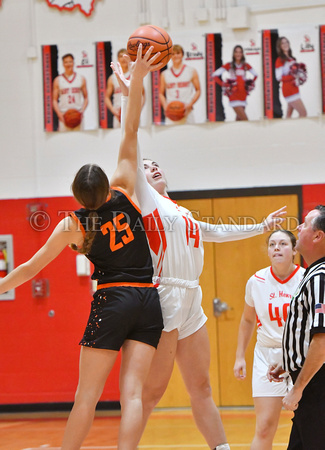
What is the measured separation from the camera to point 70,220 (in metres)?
3.52

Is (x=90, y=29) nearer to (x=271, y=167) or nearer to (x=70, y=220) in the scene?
(x=271, y=167)

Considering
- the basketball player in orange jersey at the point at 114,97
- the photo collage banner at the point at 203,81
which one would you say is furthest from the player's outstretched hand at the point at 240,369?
the basketball player in orange jersey at the point at 114,97

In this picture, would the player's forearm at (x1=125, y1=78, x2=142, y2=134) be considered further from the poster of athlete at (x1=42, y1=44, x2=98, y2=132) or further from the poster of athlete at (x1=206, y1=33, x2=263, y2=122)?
the poster of athlete at (x1=42, y1=44, x2=98, y2=132)

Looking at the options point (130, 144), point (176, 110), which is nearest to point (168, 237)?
point (130, 144)

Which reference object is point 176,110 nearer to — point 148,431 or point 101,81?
point 101,81

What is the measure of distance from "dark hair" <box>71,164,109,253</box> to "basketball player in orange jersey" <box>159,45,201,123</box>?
5439mm

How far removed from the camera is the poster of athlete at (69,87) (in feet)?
29.4

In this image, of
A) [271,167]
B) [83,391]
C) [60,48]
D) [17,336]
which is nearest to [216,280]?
[271,167]

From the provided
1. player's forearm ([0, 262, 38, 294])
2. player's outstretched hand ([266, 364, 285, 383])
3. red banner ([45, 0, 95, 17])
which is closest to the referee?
player's outstretched hand ([266, 364, 285, 383])

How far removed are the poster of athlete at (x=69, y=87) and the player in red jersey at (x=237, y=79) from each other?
186 centimetres

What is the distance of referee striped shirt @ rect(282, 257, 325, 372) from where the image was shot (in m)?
3.05

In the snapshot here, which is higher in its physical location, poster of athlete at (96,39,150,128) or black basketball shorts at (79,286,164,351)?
poster of athlete at (96,39,150,128)

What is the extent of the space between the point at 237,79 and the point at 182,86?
77 cm

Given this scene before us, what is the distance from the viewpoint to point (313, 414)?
3137mm
